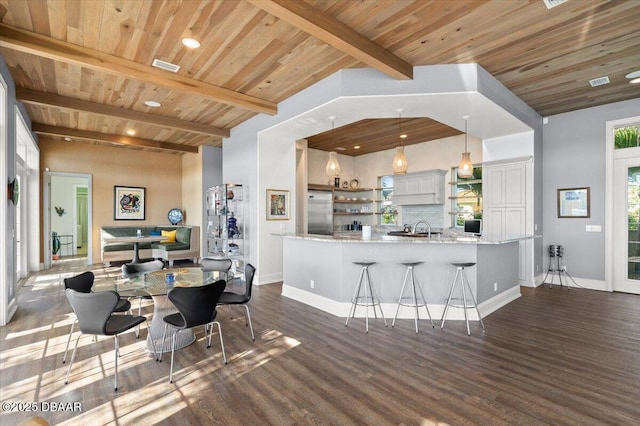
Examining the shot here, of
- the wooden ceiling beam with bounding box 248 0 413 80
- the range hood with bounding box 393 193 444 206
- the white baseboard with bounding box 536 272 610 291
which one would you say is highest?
the wooden ceiling beam with bounding box 248 0 413 80

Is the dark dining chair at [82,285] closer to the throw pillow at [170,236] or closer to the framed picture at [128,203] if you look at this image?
the throw pillow at [170,236]

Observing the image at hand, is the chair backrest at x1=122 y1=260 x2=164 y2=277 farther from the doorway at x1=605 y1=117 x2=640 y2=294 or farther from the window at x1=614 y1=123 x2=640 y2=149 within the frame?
the window at x1=614 y1=123 x2=640 y2=149

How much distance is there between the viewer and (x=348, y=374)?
2.66 metres

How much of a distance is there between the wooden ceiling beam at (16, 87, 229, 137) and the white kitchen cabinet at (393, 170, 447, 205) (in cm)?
435

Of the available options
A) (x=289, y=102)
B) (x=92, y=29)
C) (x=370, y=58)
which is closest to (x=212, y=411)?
(x=370, y=58)

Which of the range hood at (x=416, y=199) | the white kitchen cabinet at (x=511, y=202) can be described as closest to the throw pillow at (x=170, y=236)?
the range hood at (x=416, y=199)

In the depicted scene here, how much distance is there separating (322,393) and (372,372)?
519 mm

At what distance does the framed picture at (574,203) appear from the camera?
558 centimetres

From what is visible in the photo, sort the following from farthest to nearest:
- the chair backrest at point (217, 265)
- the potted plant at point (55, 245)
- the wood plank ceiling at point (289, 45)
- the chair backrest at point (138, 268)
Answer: the potted plant at point (55, 245) < the chair backrest at point (217, 265) < the chair backrest at point (138, 268) < the wood plank ceiling at point (289, 45)

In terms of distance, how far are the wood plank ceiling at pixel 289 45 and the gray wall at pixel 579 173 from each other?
0.37m

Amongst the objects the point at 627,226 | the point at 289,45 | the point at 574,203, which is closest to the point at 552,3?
the point at 289,45

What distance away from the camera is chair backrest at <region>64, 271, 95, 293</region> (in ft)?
9.68

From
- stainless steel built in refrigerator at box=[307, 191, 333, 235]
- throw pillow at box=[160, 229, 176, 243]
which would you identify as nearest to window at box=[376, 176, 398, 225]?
stainless steel built in refrigerator at box=[307, 191, 333, 235]

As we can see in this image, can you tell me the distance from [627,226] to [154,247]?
10078 millimetres
